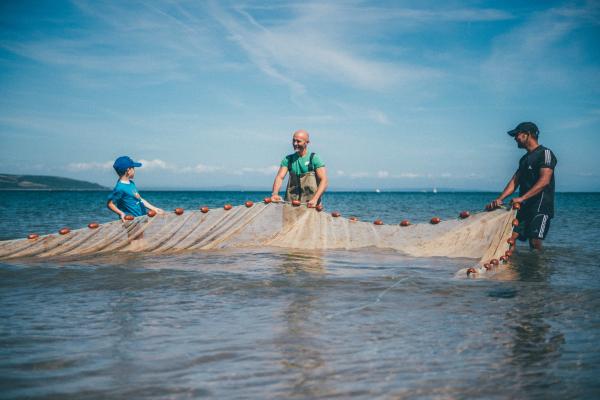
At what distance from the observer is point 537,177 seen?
6516 mm

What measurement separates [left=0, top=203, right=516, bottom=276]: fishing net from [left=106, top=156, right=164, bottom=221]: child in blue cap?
0.89 ft

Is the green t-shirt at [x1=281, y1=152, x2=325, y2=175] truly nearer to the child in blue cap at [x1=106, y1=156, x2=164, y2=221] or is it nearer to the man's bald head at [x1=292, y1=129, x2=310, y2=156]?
the man's bald head at [x1=292, y1=129, x2=310, y2=156]

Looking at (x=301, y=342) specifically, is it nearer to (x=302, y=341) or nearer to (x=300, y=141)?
(x=302, y=341)

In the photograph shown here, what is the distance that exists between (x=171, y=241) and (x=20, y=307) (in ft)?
10.2

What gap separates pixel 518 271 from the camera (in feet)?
20.3

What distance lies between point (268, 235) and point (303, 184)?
102cm

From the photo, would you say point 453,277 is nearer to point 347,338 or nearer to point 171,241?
point 347,338

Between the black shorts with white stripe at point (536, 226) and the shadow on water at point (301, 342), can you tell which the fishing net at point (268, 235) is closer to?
the black shorts with white stripe at point (536, 226)

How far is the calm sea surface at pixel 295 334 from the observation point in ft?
8.30

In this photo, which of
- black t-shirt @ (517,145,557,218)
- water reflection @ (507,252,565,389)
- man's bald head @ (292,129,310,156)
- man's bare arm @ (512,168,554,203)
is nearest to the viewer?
water reflection @ (507,252,565,389)

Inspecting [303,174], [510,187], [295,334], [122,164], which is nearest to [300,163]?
[303,174]

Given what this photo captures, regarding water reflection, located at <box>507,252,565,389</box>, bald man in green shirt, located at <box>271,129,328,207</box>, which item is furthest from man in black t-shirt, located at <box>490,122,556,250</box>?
bald man in green shirt, located at <box>271,129,328,207</box>

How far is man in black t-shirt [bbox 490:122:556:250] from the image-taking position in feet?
21.1

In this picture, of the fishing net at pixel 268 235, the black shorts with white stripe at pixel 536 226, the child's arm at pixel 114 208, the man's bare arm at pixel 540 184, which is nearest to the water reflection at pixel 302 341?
the fishing net at pixel 268 235
